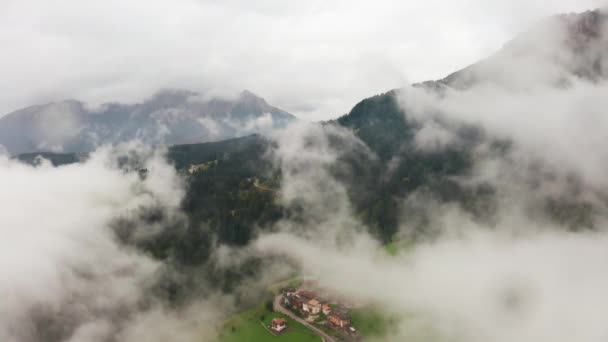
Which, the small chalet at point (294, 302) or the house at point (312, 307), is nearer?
the house at point (312, 307)

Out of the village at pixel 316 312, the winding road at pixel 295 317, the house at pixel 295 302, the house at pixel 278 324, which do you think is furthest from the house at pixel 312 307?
the house at pixel 278 324

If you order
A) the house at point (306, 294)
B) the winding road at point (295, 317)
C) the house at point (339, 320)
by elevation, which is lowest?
the winding road at point (295, 317)

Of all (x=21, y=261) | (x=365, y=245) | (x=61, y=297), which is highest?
(x=21, y=261)

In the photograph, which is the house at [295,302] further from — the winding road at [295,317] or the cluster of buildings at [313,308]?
the winding road at [295,317]

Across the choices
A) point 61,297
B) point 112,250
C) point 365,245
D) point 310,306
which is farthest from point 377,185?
point 61,297

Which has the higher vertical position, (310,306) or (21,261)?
(21,261)

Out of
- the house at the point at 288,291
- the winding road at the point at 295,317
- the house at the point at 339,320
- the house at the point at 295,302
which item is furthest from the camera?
the house at the point at 288,291

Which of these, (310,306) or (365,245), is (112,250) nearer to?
(310,306)

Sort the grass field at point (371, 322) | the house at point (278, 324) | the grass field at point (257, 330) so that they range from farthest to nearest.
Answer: the house at point (278, 324) → the grass field at point (257, 330) → the grass field at point (371, 322)

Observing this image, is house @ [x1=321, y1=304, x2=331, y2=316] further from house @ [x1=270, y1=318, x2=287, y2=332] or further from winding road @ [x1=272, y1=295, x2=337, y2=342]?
house @ [x1=270, y1=318, x2=287, y2=332]
